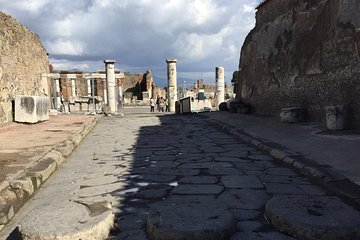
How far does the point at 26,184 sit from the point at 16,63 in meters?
9.23

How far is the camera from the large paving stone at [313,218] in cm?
218

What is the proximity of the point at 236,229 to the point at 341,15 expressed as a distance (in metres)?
5.99

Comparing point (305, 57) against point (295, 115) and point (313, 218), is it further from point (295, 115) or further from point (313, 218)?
point (313, 218)

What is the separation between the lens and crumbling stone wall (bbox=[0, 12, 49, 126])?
32.7 ft

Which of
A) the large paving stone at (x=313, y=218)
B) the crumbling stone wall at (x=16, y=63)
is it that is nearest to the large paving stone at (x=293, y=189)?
the large paving stone at (x=313, y=218)

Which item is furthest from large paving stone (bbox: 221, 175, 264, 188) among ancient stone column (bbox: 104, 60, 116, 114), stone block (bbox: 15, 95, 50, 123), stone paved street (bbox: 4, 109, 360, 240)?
ancient stone column (bbox: 104, 60, 116, 114)

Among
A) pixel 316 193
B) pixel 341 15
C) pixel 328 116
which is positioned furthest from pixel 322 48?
pixel 316 193

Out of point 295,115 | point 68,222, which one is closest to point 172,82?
point 295,115

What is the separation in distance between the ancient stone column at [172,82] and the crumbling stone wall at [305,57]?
7.21m

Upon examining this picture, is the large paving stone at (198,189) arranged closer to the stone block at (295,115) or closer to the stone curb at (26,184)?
the stone curb at (26,184)

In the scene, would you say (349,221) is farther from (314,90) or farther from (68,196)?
(314,90)

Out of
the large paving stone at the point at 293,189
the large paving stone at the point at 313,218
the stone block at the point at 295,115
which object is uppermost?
the stone block at the point at 295,115

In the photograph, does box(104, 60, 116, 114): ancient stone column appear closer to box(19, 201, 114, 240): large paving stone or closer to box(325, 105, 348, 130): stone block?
box(325, 105, 348, 130): stone block

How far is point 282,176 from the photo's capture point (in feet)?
12.6
